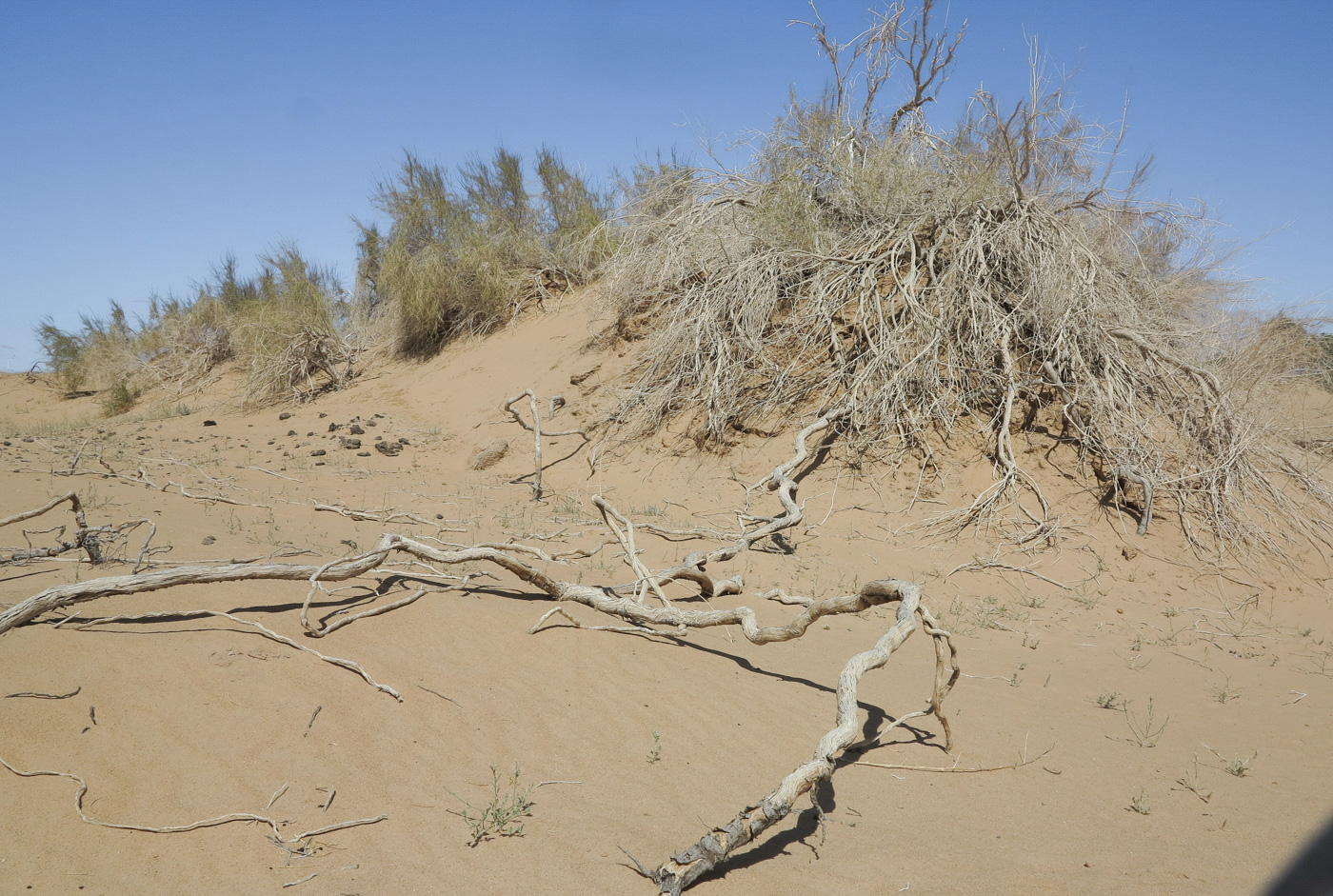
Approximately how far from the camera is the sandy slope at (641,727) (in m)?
2.65

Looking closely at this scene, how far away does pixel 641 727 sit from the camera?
3.71 metres

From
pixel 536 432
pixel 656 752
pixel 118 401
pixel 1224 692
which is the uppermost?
pixel 118 401

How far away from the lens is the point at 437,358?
50.8ft

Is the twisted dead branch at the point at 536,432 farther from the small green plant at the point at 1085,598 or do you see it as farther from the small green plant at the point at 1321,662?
the small green plant at the point at 1321,662

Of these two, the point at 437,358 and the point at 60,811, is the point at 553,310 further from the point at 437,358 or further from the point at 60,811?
the point at 60,811

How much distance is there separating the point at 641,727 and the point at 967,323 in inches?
272

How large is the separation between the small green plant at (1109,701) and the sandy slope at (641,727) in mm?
49

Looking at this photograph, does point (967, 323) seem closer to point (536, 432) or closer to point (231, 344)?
point (536, 432)

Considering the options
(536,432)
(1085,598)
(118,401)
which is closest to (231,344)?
(118,401)

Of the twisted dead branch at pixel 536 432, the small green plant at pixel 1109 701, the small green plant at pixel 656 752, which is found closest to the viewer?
the small green plant at pixel 656 752

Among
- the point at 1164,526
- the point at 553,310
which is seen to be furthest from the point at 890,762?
the point at 553,310

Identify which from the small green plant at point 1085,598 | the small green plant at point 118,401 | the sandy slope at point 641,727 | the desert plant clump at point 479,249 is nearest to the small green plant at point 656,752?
the sandy slope at point 641,727

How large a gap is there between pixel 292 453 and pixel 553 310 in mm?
5496

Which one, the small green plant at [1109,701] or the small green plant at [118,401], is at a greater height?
the small green plant at [118,401]
